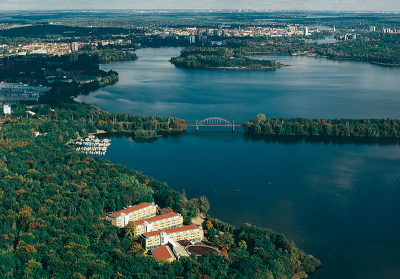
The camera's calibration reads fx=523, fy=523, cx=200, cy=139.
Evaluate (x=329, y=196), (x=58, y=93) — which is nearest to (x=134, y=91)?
(x=58, y=93)

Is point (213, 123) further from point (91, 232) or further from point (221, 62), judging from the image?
point (221, 62)

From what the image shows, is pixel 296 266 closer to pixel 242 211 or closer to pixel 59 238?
pixel 242 211

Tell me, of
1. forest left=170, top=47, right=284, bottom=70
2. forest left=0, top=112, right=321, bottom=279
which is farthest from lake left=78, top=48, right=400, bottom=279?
forest left=170, top=47, right=284, bottom=70

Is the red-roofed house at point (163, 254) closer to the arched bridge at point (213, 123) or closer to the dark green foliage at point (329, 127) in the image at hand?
the dark green foliage at point (329, 127)

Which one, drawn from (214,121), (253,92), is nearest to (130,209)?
(214,121)

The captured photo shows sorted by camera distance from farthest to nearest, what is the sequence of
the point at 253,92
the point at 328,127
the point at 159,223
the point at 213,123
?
1. the point at 253,92
2. the point at 213,123
3. the point at 328,127
4. the point at 159,223

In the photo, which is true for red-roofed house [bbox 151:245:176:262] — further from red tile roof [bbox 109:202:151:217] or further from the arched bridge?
the arched bridge
